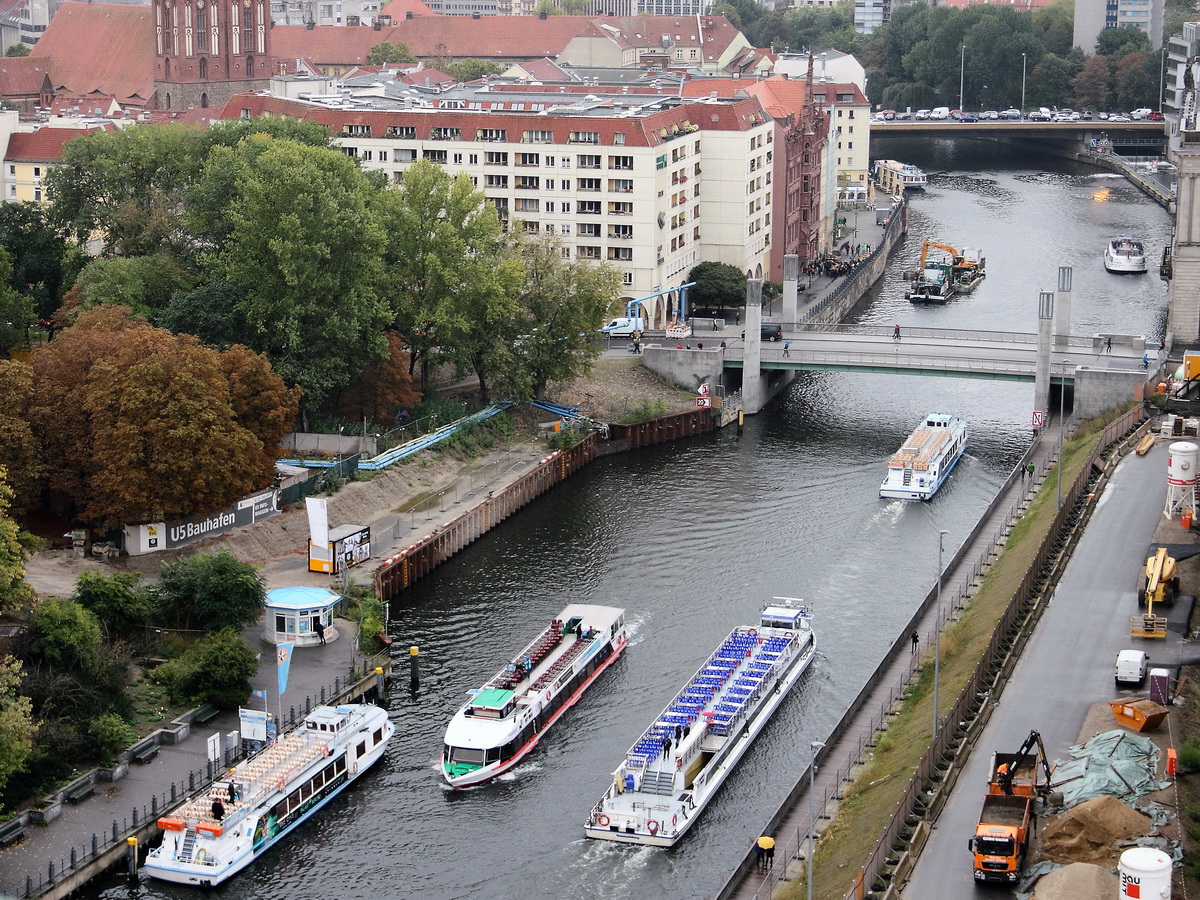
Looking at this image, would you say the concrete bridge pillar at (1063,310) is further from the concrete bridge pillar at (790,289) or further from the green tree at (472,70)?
the green tree at (472,70)

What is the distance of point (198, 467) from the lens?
7412cm

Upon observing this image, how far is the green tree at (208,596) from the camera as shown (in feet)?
222

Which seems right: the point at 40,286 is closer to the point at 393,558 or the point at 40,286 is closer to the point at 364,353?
the point at 364,353

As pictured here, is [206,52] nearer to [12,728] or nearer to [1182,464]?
[1182,464]

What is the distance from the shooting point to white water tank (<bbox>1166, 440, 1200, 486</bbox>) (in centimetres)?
7525

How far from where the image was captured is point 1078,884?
1741 inches

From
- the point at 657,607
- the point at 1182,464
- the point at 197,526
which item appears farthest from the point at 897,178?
the point at 197,526

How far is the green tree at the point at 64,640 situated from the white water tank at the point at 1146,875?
34.3 metres

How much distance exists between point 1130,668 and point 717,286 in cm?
6523

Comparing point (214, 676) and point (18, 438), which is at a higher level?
point (18, 438)

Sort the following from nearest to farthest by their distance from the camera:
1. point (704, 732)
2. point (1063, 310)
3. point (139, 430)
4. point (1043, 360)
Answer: point (704, 732) < point (139, 430) < point (1043, 360) < point (1063, 310)

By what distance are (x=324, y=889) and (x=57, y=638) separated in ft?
45.3

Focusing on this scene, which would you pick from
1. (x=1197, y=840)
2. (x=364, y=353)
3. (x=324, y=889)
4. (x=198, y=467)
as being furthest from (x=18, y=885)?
(x=364, y=353)

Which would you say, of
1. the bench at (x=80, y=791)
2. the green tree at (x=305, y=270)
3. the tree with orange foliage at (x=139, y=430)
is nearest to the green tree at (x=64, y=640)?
the bench at (x=80, y=791)
